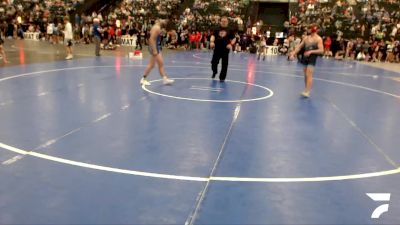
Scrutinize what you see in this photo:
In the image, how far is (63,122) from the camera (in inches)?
276

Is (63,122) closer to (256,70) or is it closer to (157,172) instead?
(157,172)

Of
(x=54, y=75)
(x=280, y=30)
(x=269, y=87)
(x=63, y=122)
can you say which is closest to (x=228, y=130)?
(x=63, y=122)

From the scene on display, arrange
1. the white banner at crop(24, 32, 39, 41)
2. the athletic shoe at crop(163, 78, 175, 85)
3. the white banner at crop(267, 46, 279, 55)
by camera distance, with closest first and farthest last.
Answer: the athletic shoe at crop(163, 78, 175, 85) < the white banner at crop(267, 46, 279, 55) < the white banner at crop(24, 32, 39, 41)

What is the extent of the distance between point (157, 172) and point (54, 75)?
314 inches
